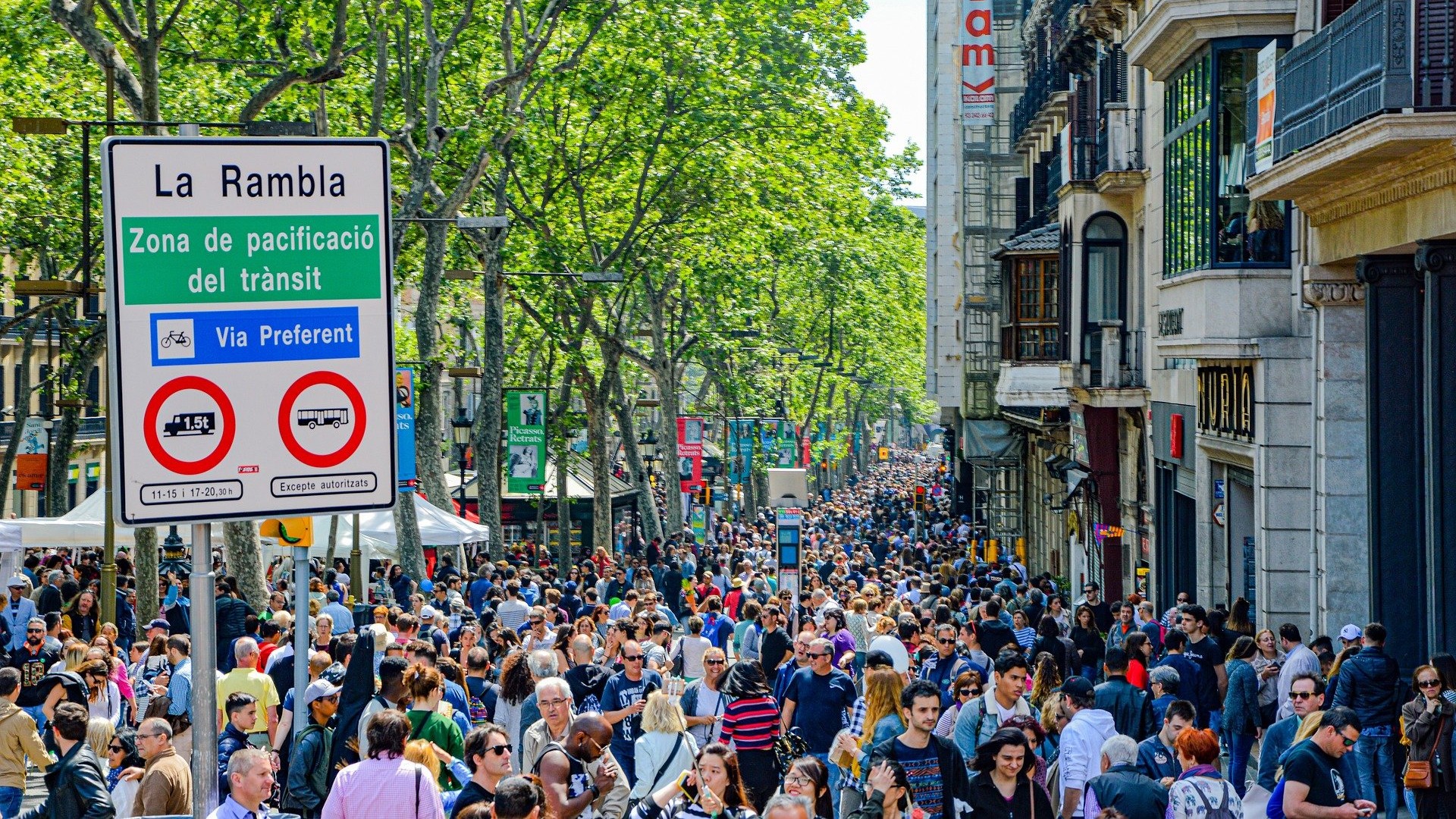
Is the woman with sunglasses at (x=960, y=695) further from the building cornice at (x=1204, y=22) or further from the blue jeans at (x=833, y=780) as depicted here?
the building cornice at (x=1204, y=22)

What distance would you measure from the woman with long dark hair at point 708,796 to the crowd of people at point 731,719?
13 millimetres

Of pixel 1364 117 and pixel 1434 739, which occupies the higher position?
pixel 1364 117

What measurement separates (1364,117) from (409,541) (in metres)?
16.6

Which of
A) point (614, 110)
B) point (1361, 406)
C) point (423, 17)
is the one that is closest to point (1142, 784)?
point (1361, 406)

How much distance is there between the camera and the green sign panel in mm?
5500

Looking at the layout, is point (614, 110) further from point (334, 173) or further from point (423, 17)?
point (334, 173)

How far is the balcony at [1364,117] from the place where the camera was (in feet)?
44.7

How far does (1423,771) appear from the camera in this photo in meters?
12.1

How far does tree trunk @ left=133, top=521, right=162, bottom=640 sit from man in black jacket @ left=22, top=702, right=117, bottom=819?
12252 mm

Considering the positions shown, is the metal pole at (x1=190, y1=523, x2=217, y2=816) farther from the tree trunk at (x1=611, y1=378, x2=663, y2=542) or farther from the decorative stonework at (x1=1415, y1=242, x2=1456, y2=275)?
the tree trunk at (x1=611, y1=378, x2=663, y2=542)

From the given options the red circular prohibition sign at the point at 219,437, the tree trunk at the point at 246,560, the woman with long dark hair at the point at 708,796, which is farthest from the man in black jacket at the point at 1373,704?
the tree trunk at the point at 246,560

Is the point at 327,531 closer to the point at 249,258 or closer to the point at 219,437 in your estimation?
the point at 249,258

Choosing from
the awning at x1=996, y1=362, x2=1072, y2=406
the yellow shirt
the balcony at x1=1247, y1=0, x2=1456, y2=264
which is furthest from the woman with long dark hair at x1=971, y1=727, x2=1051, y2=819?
the awning at x1=996, y1=362, x2=1072, y2=406

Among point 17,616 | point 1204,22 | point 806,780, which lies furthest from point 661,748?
point 1204,22
